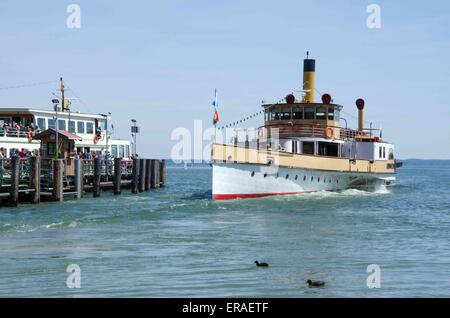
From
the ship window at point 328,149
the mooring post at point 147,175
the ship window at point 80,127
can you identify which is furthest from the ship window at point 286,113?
the ship window at point 80,127

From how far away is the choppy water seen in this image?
13.7 m

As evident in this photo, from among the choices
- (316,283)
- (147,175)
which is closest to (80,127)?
(147,175)

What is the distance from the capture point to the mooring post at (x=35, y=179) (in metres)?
32.3

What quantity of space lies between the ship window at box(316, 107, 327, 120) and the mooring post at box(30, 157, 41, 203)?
16717mm

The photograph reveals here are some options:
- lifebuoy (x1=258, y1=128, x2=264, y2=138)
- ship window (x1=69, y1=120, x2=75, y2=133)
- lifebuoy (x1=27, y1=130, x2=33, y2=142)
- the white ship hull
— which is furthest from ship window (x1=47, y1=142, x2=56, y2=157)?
the white ship hull

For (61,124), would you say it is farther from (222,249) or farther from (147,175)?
(222,249)

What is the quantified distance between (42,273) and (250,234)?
8.56m

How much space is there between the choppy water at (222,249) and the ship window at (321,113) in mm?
9624

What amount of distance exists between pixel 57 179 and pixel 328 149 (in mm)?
15854

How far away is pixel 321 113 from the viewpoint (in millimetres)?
41250

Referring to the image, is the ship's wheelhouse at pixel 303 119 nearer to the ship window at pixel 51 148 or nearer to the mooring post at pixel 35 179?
the ship window at pixel 51 148

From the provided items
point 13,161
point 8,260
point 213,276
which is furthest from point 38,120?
point 213,276
